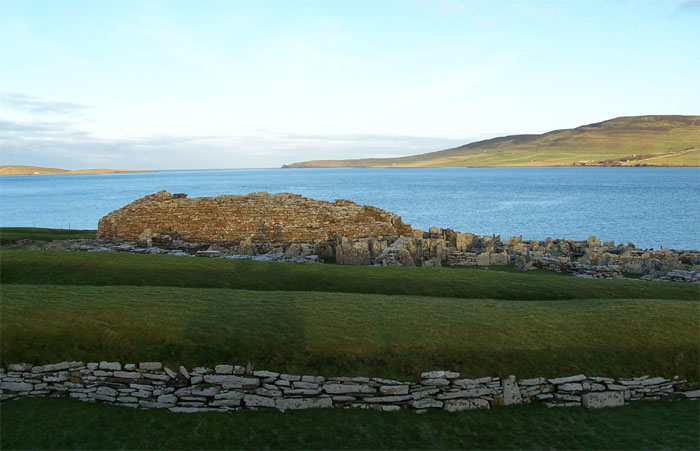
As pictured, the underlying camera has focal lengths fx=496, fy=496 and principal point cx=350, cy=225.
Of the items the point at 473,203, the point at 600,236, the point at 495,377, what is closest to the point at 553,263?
the point at 495,377

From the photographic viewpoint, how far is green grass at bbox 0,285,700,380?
9.72 metres

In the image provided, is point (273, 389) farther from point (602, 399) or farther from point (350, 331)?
point (602, 399)

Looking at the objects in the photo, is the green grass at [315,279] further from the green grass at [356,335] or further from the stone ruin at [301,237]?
the stone ruin at [301,237]

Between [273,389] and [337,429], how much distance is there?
146 centimetres

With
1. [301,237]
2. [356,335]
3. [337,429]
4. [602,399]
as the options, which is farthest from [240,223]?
[602,399]

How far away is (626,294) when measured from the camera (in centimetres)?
1503

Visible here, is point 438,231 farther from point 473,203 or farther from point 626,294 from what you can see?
point 473,203

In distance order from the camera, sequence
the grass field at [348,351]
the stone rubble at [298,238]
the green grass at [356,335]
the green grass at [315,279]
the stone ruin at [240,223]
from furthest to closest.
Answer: the stone ruin at [240,223] → the stone rubble at [298,238] → the green grass at [315,279] → the green grass at [356,335] → the grass field at [348,351]

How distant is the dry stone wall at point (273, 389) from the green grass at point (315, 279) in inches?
222

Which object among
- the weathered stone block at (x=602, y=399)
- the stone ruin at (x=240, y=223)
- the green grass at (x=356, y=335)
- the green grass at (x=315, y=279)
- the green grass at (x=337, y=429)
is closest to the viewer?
the green grass at (x=337, y=429)

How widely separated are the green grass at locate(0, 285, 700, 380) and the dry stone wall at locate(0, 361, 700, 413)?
229mm

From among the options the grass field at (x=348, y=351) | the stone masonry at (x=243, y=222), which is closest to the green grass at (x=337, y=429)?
the grass field at (x=348, y=351)

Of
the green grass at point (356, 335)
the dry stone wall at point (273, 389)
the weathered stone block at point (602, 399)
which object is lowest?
the weathered stone block at point (602, 399)

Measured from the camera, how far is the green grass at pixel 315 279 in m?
15.3
